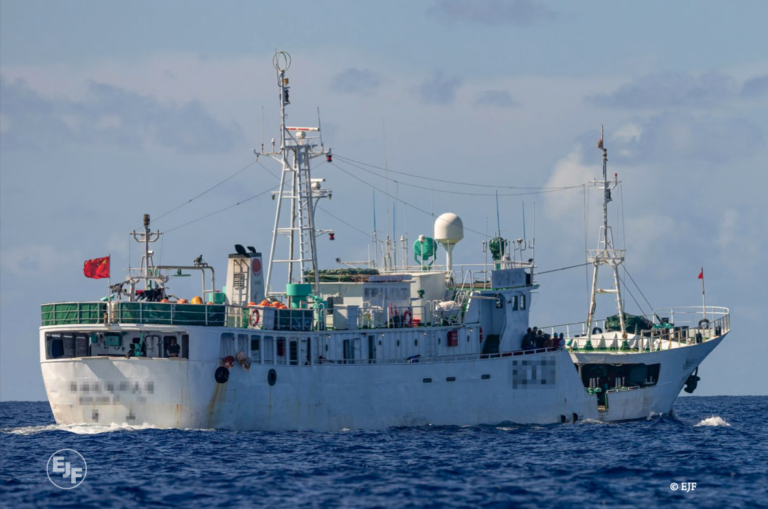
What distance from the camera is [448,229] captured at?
174ft

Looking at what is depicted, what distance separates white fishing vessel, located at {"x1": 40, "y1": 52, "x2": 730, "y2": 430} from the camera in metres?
41.0

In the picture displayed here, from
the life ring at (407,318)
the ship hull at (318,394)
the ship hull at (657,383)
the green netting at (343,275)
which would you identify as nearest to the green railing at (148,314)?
the ship hull at (318,394)

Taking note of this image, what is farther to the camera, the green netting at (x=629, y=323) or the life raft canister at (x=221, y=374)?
the green netting at (x=629, y=323)

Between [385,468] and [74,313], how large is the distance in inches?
540

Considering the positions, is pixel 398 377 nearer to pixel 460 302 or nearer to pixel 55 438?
pixel 460 302

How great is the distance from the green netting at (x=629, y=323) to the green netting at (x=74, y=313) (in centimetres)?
3059

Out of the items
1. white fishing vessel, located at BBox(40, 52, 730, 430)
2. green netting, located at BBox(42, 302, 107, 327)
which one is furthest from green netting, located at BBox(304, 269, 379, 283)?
green netting, located at BBox(42, 302, 107, 327)

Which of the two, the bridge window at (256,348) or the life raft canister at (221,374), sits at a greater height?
the bridge window at (256,348)

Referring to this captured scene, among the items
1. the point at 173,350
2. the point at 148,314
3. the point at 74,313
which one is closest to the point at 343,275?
the point at 173,350

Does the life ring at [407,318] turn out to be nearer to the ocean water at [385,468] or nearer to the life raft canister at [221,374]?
the ocean water at [385,468]

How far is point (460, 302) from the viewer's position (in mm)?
49750

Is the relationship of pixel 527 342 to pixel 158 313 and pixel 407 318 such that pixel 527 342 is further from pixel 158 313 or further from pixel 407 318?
pixel 158 313

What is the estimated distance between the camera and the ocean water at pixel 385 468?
30.0 meters

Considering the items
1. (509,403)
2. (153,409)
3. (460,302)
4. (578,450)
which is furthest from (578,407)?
(153,409)
